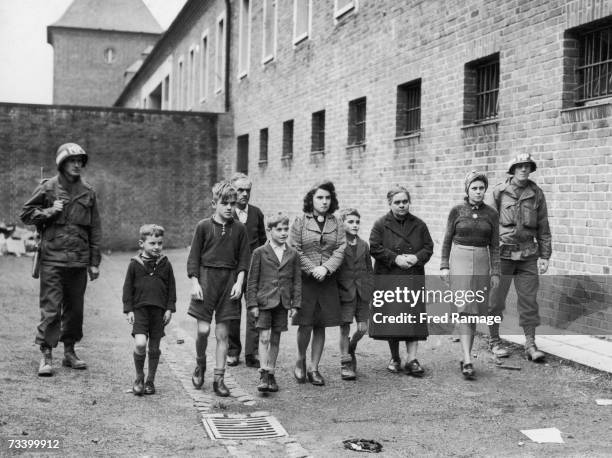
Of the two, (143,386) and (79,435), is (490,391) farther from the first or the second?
(79,435)

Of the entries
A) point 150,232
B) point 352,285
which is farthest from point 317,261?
point 150,232

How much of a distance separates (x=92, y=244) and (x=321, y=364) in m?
2.35

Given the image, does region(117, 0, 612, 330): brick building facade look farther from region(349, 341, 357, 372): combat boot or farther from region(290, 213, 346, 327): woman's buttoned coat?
region(290, 213, 346, 327): woman's buttoned coat

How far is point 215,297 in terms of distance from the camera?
6645 mm

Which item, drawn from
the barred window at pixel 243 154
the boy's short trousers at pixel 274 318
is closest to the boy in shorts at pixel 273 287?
the boy's short trousers at pixel 274 318

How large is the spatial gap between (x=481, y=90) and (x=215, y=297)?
6185 mm

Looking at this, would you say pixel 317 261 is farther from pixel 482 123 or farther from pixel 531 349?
pixel 482 123

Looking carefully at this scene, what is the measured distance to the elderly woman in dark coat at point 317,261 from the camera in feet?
22.5

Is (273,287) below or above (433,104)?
below

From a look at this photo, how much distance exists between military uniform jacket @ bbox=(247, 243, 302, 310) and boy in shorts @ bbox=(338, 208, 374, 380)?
0.49 m

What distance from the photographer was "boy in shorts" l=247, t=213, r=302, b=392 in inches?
264

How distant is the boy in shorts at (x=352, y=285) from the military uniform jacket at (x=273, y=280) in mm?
494

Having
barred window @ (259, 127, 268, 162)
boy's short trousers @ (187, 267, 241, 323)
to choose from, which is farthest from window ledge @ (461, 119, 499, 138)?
barred window @ (259, 127, 268, 162)

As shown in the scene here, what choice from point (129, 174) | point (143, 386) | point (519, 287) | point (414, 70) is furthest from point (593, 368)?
point (129, 174)
